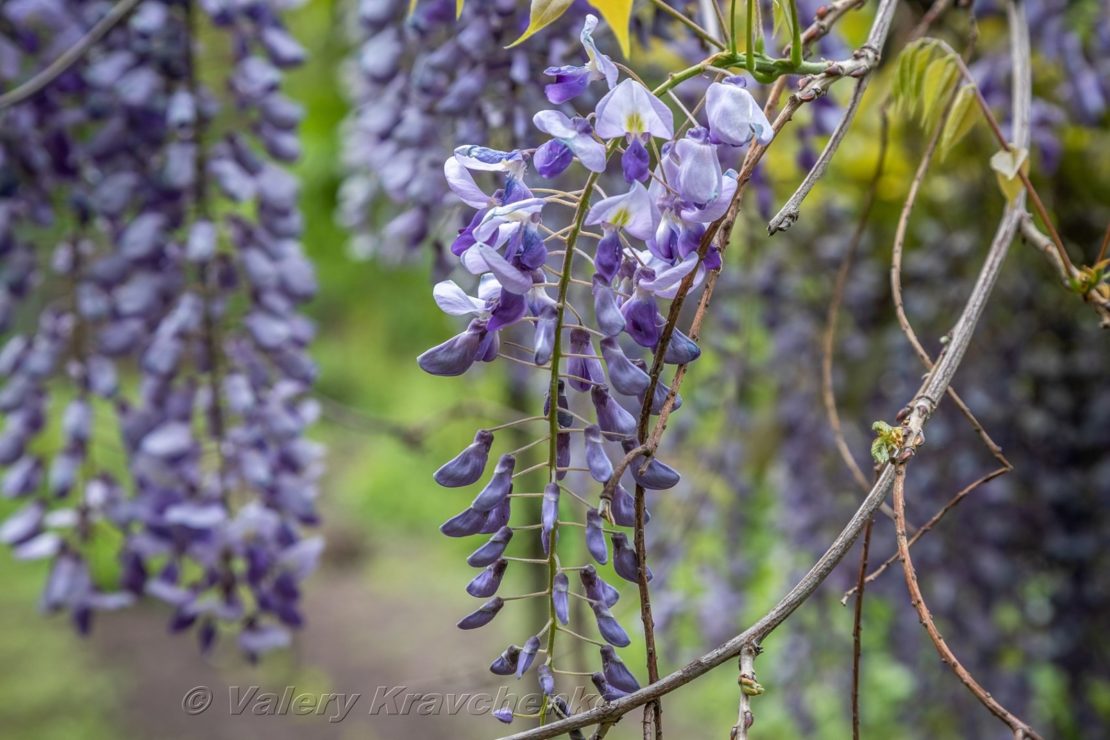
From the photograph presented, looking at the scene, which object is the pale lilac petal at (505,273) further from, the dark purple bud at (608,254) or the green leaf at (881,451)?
the green leaf at (881,451)

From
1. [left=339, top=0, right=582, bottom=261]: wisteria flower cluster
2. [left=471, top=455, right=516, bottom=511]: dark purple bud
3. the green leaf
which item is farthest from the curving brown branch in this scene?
[left=339, top=0, right=582, bottom=261]: wisteria flower cluster

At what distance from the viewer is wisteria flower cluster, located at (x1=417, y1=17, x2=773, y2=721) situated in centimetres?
44

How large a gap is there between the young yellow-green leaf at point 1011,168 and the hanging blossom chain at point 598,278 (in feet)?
0.73

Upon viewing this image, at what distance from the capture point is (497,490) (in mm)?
488

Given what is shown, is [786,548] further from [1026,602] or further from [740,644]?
[740,644]

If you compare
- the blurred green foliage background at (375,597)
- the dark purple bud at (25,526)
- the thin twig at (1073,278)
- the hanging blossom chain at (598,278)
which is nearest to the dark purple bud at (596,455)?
the hanging blossom chain at (598,278)

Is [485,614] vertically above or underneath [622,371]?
underneath

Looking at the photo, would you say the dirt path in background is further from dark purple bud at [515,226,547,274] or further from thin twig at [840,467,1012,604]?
dark purple bud at [515,226,547,274]

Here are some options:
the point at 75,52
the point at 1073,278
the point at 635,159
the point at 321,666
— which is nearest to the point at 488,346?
the point at 635,159

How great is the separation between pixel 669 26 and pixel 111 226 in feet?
2.06

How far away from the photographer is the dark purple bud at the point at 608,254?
0.45m

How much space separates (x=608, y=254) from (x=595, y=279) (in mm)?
24

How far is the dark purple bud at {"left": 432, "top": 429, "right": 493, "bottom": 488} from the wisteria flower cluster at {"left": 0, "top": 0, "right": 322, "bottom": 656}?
544 millimetres

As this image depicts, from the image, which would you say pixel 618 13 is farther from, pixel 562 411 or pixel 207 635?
pixel 207 635
